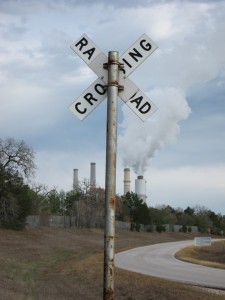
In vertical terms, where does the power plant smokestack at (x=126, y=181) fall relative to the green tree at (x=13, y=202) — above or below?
above

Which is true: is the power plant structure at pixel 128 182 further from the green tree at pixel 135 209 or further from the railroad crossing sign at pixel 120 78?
the railroad crossing sign at pixel 120 78

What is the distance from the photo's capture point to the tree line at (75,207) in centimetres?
5778

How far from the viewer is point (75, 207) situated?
276 feet

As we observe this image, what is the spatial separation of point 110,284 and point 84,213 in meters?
79.6

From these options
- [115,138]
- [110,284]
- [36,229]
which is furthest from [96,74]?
[36,229]

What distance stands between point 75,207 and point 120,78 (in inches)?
3140

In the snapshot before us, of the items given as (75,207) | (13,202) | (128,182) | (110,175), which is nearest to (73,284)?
(110,175)

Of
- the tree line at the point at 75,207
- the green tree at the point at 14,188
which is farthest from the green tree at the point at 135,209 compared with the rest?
the green tree at the point at 14,188

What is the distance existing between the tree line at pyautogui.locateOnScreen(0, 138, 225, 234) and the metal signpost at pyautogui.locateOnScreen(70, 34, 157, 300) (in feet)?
173

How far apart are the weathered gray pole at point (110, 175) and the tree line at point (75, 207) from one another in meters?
52.6

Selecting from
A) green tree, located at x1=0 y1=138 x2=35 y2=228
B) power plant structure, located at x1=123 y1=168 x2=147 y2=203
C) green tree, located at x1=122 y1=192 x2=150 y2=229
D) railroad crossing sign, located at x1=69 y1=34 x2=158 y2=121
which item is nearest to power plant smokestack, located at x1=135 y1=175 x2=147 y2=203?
power plant structure, located at x1=123 y1=168 x2=147 y2=203

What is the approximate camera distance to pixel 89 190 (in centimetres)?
9044

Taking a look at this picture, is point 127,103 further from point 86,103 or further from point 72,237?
point 72,237

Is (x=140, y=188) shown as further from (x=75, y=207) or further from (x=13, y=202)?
(x=13, y=202)
